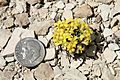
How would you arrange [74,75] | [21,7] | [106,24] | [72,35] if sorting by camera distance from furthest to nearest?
1. [21,7]
2. [106,24]
3. [74,75]
4. [72,35]

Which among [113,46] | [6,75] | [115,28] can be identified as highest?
[115,28]

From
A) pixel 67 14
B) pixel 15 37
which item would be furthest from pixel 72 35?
pixel 15 37

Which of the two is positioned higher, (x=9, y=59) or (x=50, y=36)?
(x=50, y=36)

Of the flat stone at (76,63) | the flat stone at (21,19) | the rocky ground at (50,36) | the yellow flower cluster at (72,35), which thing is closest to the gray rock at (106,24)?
the rocky ground at (50,36)

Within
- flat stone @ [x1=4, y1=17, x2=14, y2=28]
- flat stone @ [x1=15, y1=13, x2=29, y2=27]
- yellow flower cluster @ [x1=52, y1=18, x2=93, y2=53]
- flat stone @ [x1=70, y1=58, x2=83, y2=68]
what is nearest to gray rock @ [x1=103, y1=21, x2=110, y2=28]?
yellow flower cluster @ [x1=52, y1=18, x2=93, y2=53]

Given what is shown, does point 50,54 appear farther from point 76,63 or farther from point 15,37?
point 15,37

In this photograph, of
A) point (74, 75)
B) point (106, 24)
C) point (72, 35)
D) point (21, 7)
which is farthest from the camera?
point (21, 7)
